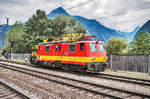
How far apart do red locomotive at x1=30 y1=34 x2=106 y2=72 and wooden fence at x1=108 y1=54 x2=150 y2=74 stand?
3238mm

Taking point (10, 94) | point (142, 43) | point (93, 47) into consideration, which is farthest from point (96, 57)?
point (142, 43)

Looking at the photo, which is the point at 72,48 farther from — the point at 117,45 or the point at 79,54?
the point at 117,45

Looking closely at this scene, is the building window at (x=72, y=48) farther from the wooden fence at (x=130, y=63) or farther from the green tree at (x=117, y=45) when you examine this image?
the green tree at (x=117, y=45)

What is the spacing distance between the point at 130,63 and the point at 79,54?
5749 millimetres

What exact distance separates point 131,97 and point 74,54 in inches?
324

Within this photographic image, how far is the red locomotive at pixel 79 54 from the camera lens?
13703mm

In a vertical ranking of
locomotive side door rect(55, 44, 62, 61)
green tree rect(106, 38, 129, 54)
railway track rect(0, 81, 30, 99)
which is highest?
green tree rect(106, 38, 129, 54)

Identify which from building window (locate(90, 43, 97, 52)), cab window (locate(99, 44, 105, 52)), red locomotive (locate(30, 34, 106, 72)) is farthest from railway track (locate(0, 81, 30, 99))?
cab window (locate(99, 44, 105, 52))

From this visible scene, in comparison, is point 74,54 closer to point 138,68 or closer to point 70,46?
point 70,46

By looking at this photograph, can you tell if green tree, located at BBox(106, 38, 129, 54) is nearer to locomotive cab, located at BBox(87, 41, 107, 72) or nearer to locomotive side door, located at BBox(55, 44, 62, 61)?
locomotive side door, located at BBox(55, 44, 62, 61)

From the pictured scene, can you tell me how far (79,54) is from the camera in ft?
46.8

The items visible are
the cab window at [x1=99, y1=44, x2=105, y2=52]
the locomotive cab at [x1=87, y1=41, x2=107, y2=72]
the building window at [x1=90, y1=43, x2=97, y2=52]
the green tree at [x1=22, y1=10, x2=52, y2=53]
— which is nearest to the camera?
the locomotive cab at [x1=87, y1=41, x2=107, y2=72]

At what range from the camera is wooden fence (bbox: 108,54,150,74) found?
1498 cm

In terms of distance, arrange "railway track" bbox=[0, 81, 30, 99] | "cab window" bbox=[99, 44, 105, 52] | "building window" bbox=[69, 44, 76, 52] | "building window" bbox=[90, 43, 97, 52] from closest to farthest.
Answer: "railway track" bbox=[0, 81, 30, 99] < "building window" bbox=[90, 43, 97, 52] < "cab window" bbox=[99, 44, 105, 52] < "building window" bbox=[69, 44, 76, 52]
